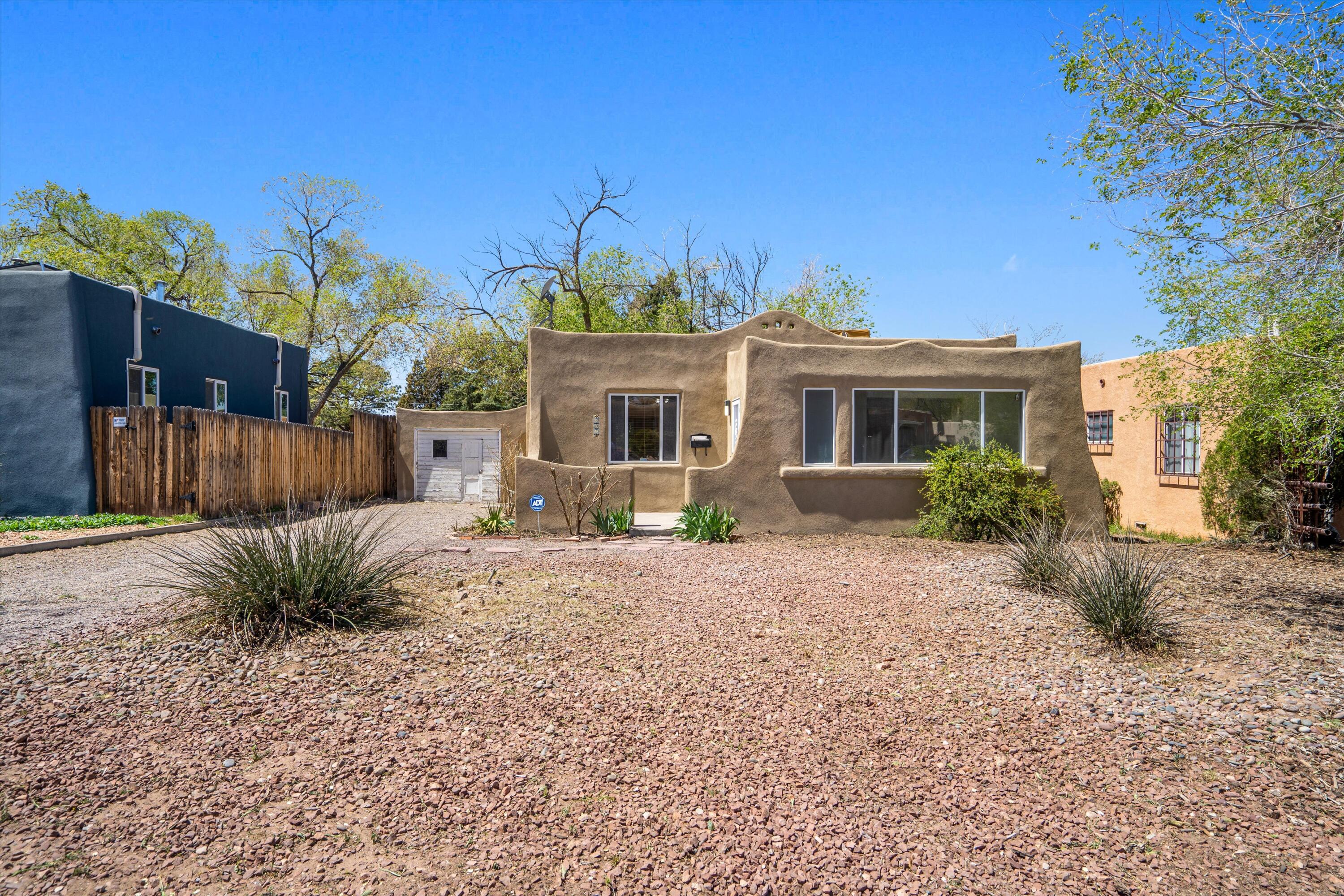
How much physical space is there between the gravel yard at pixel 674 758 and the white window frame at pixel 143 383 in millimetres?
8985

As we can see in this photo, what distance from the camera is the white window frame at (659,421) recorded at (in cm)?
1313

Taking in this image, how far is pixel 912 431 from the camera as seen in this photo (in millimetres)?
11188

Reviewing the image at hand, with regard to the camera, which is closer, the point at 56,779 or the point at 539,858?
the point at 539,858

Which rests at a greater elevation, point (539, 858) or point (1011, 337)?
point (1011, 337)

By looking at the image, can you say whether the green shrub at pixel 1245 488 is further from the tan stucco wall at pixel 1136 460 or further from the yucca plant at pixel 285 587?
the yucca plant at pixel 285 587

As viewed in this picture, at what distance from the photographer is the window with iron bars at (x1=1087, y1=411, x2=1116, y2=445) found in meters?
14.9

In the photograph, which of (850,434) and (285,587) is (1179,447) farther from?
(285,587)

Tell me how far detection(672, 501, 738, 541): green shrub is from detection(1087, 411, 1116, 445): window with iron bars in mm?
8849

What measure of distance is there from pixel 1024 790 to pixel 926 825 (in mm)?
615

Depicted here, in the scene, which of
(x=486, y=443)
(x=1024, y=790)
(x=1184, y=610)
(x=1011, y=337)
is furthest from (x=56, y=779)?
(x=486, y=443)

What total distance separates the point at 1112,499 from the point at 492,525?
39.5 feet

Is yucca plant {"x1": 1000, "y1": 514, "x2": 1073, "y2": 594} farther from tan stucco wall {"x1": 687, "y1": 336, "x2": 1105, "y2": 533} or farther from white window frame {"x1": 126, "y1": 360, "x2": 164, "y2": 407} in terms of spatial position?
white window frame {"x1": 126, "y1": 360, "x2": 164, "y2": 407}

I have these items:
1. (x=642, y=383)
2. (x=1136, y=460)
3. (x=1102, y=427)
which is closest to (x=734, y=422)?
Result: (x=642, y=383)

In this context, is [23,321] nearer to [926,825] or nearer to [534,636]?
[534,636]
